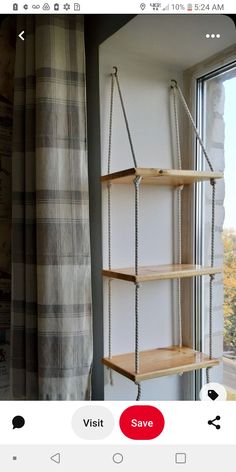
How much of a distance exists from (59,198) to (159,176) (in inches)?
6.7

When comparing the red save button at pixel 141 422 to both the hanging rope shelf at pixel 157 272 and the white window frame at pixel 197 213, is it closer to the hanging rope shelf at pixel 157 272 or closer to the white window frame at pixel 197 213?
the hanging rope shelf at pixel 157 272

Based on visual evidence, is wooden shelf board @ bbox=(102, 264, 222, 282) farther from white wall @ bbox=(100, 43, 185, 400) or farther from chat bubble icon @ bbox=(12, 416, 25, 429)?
chat bubble icon @ bbox=(12, 416, 25, 429)

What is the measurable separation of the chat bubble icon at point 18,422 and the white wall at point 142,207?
0.31 m

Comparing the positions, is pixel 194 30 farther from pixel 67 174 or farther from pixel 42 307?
pixel 42 307

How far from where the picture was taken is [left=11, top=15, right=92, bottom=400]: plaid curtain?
64 cm

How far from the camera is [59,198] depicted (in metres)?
0.64

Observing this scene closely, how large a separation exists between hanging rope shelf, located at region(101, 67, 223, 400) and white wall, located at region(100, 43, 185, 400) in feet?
0.04

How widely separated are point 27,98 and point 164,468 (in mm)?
594

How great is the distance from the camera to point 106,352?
0.72 m

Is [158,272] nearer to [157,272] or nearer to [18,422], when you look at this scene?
[157,272]

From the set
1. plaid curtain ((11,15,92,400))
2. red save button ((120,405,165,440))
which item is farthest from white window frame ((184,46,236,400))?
red save button ((120,405,165,440))

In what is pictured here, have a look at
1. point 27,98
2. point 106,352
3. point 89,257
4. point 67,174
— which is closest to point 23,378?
point 106,352

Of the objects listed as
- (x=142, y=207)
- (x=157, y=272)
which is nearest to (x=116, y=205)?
(x=142, y=207)

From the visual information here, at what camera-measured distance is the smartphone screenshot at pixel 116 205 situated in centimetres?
64
